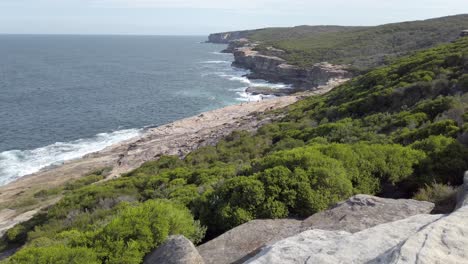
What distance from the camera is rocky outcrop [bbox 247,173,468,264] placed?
Answer: 4.05 meters

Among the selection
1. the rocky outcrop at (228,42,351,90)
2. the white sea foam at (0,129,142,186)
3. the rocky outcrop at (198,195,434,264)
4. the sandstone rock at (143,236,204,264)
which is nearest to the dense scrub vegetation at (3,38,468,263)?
the sandstone rock at (143,236,204,264)

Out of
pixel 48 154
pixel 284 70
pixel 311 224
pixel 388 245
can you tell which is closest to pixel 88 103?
pixel 48 154

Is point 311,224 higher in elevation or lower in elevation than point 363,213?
lower

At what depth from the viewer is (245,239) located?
720cm

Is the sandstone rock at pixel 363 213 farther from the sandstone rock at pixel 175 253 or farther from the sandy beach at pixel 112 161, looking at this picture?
the sandy beach at pixel 112 161

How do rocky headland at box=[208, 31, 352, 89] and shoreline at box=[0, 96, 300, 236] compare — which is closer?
shoreline at box=[0, 96, 300, 236]

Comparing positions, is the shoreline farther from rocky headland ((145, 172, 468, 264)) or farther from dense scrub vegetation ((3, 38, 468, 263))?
rocky headland ((145, 172, 468, 264))

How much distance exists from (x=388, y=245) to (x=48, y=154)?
42.2 m

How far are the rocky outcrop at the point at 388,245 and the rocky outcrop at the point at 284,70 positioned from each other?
68.6 m

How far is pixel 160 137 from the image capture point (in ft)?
141

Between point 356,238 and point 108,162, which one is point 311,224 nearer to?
point 356,238

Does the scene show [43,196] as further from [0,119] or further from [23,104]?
[23,104]

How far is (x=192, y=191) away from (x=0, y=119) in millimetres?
50987

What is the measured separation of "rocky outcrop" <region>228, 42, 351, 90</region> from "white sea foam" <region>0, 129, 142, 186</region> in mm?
38536
